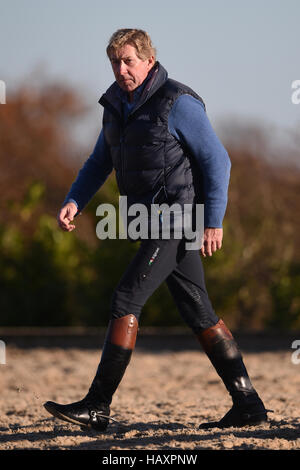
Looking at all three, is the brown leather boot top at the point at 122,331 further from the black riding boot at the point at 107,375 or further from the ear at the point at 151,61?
the ear at the point at 151,61

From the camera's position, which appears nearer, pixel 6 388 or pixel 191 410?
pixel 191 410

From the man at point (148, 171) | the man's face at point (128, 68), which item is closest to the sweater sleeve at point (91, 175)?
the man at point (148, 171)

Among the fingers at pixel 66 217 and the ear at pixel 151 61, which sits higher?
the ear at pixel 151 61

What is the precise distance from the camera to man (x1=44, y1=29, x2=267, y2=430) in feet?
11.6

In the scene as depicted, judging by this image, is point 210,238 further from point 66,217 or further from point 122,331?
point 66,217

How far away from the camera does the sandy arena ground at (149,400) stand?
136 inches

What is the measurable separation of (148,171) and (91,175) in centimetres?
55

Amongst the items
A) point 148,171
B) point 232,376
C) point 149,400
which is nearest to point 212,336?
point 232,376

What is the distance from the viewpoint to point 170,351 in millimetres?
8547

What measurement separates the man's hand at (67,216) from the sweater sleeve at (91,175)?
0.24 feet

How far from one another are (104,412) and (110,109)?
1465 mm

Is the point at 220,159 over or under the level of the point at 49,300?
over
